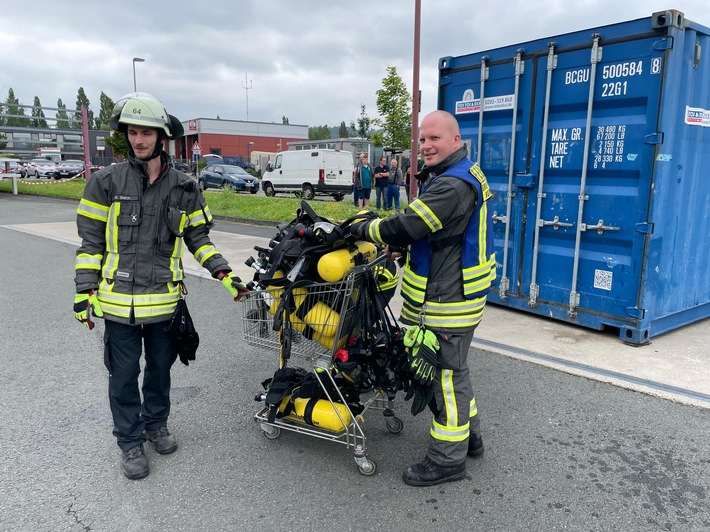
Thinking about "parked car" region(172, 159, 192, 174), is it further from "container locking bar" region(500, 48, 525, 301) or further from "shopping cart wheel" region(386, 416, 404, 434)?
"container locking bar" region(500, 48, 525, 301)

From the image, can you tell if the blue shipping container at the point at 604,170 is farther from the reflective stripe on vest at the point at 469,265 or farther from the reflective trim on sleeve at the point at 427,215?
the reflective trim on sleeve at the point at 427,215

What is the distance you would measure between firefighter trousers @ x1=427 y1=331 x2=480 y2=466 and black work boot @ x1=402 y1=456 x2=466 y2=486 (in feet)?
0.10

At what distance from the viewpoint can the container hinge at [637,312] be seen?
5.02m

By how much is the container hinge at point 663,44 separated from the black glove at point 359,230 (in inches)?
134

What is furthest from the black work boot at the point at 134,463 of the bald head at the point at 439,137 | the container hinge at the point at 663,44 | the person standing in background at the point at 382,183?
the person standing in background at the point at 382,183

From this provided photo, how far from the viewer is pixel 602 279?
530 cm

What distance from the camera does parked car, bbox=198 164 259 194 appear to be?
27109 mm

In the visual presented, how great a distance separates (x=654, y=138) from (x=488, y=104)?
6.15ft

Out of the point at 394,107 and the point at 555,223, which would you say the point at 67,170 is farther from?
the point at 555,223

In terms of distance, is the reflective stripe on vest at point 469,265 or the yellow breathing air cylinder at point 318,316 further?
the yellow breathing air cylinder at point 318,316

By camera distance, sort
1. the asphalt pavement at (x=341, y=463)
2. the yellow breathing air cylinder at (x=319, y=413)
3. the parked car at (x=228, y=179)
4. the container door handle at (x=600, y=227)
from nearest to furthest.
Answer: the asphalt pavement at (x=341, y=463)
the yellow breathing air cylinder at (x=319, y=413)
the container door handle at (x=600, y=227)
the parked car at (x=228, y=179)

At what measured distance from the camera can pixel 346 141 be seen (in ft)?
135

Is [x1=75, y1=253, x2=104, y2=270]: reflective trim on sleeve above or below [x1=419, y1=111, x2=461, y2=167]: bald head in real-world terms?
below

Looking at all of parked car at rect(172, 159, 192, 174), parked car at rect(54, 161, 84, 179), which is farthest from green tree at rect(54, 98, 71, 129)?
parked car at rect(172, 159, 192, 174)
